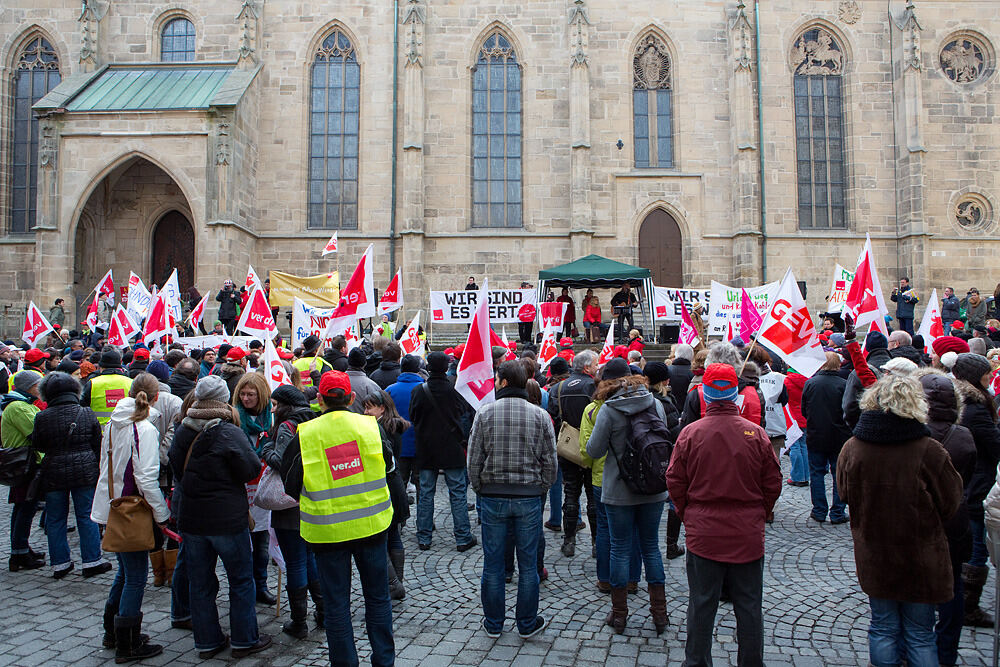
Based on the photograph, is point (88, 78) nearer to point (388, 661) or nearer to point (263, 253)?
point (263, 253)

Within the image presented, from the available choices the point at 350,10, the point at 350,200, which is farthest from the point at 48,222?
the point at 350,10

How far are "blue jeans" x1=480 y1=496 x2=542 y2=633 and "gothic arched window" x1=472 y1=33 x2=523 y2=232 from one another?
60.7 ft

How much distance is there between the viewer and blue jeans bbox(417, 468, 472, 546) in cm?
718

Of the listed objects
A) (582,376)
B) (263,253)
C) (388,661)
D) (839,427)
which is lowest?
(388,661)

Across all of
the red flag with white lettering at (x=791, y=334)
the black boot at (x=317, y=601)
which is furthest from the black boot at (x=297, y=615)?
the red flag with white lettering at (x=791, y=334)

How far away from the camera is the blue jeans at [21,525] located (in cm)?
659

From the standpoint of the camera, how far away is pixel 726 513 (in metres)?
4.01

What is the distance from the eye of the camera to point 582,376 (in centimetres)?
690

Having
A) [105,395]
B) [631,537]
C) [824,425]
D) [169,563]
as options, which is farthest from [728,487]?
[105,395]

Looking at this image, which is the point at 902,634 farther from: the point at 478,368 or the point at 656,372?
the point at 478,368

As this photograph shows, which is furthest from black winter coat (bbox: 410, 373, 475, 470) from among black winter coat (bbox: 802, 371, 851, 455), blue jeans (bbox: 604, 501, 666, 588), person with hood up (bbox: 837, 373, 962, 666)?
person with hood up (bbox: 837, 373, 962, 666)

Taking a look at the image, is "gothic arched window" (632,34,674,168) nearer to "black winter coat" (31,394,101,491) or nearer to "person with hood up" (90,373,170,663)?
"black winter coat" (31,394,101,491)

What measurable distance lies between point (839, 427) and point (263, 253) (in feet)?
62.7

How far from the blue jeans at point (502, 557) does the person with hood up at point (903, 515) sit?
7.21 feet
